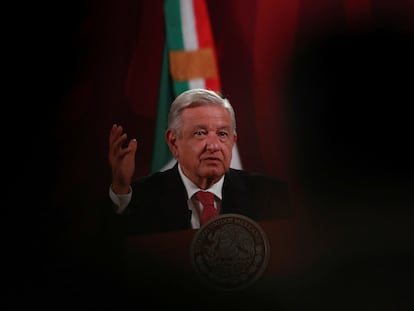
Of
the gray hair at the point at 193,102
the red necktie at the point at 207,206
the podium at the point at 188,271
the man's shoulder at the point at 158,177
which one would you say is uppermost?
the gray hair at the point at 193,102

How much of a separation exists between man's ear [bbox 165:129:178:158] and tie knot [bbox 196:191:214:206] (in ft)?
0.98

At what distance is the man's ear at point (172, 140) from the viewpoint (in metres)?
4.29

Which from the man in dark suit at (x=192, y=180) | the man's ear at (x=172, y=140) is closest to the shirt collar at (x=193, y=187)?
the man in dark suit at (x=192, y=180)

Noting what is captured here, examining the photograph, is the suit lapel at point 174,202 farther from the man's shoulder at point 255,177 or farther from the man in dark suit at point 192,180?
the man's shoulder at point 255,177

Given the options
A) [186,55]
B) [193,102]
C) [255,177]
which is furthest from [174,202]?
[186,55]

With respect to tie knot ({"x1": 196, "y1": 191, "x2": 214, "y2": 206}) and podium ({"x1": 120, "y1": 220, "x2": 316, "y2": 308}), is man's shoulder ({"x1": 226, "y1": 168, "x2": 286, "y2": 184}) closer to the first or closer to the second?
tie knot ({"x1": 196, "y1": 191, "x2": 214, "y2": 206})

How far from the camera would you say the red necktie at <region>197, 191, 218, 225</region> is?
4.26 meters

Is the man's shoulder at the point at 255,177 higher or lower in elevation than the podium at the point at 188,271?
Result: higher

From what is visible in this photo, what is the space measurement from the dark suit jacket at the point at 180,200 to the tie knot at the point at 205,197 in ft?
0.26

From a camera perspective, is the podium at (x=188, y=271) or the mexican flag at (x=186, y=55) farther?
the mexican flag at (x=186, y=55)

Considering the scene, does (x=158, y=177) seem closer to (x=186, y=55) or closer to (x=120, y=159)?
(x=120, y=159)

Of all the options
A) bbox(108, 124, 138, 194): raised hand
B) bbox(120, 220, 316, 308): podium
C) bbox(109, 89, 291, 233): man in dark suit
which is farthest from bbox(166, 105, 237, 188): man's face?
bbox(120, 220, 316, 308): podium

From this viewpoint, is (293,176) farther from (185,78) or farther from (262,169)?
(185,78)

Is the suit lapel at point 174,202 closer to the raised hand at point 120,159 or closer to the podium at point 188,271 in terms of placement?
the podium at point 188,271
